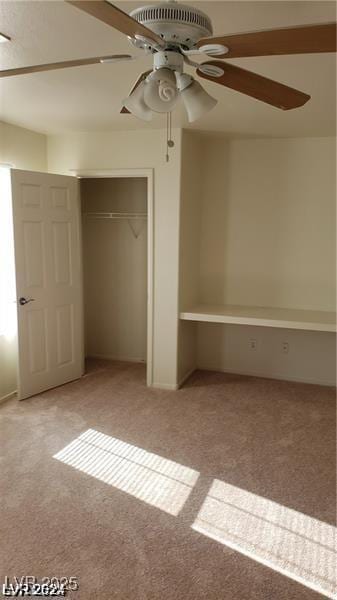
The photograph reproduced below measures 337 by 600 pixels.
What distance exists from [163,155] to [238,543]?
3.20 meters

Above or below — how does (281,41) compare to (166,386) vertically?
above

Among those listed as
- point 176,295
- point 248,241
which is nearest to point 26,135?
point 176,295

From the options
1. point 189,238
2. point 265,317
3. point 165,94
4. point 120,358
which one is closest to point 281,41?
point 165,94

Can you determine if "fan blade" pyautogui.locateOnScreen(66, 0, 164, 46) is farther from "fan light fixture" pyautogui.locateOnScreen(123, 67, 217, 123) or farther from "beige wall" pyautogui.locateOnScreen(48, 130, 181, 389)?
"beige wall" pyautogui.locateOnScreen(48, 130, 181, 389)

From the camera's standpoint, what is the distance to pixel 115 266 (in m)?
5.26

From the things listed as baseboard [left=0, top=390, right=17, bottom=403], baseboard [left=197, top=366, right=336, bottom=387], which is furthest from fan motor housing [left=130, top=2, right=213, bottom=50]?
baseboard [left=197, top=366, right=336, bottom=387]

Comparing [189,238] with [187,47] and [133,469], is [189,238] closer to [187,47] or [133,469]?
[133,469]

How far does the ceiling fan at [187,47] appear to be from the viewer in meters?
1.21

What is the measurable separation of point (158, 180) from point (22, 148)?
1323mm

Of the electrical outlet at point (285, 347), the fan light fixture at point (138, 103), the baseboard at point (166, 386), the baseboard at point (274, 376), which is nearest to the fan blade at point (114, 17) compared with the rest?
the fan light fixture at point (138, 103)

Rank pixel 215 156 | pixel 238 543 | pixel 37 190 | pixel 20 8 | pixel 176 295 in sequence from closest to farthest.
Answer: pixel 20 8 → pixel 238 543 → pixel 37 190 → pixel 176 295 → pixel 215 156

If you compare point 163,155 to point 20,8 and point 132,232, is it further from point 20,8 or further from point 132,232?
point 20,8

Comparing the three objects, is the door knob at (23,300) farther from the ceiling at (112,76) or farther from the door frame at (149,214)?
the ceiling at (112,76)

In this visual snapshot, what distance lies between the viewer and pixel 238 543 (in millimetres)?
2332
